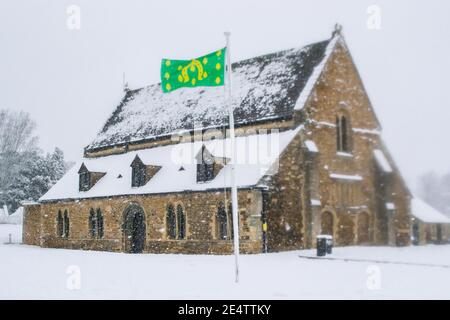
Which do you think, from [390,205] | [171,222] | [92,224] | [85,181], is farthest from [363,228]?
[85,181]

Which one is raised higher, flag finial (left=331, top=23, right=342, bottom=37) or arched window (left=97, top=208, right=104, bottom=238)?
flag finial (left=331, top=23, right=342, bottom=37)

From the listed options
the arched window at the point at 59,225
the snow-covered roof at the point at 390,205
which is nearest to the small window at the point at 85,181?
the arched window at the point at 59,225

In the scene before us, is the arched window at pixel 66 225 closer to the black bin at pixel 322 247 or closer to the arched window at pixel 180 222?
the arched window at pixel 180 222

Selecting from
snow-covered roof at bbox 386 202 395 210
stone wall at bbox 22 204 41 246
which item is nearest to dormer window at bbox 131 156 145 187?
stone wall at bbox 22 204 41 246

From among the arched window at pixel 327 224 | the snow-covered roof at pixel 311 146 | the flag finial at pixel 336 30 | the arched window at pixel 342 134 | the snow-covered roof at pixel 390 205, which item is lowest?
the arched window at pixel 327 224

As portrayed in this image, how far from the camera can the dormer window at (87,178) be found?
140ft

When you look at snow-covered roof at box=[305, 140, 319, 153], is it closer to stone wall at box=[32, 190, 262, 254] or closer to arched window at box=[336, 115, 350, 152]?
arched window at box=[336, 115, 350, 152]

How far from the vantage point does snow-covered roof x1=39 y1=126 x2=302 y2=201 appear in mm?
32781

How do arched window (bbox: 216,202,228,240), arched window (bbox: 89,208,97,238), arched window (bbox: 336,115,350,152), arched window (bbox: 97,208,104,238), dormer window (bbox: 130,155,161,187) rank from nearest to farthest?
arched window (bbox: 216,202,228,240), arched window (bbox: 336,115,350,152), dormer window (bbox: 130,155,161,187), arched window (bbox: 97,208,104,238), arched window (bbox: 89,208,97,238)

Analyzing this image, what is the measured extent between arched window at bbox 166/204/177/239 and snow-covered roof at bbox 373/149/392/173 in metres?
13.6

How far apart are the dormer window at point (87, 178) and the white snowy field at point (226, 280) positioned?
14224 millimetres

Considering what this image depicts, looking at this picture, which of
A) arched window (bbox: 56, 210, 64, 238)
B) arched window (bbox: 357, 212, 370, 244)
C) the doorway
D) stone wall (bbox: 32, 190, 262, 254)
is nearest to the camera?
stone wall (bbox: 32, 190, 262, 254)

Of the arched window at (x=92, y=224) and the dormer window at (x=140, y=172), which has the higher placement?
the dormer window at (x=140, y=172)
